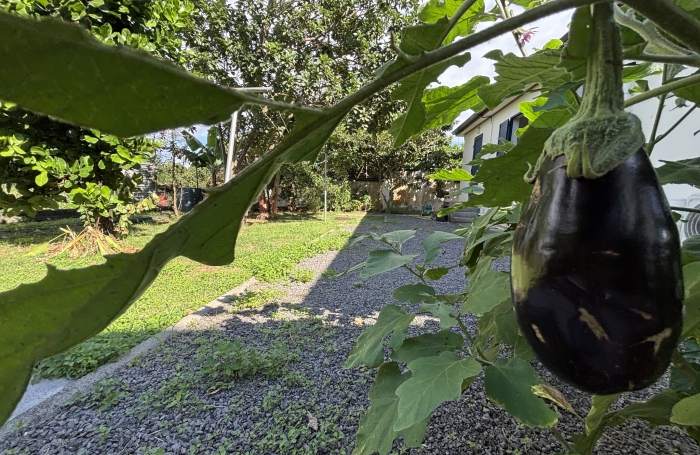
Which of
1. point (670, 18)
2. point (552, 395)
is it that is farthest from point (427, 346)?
point (670, 18)

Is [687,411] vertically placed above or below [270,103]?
below

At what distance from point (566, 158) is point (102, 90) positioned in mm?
358

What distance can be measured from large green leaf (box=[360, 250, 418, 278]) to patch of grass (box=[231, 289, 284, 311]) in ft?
9.00

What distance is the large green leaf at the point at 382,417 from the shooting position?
94cm

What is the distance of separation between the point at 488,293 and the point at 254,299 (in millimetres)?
3253

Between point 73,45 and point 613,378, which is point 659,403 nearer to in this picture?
point 613,378

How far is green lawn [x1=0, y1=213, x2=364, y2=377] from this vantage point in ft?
8.18

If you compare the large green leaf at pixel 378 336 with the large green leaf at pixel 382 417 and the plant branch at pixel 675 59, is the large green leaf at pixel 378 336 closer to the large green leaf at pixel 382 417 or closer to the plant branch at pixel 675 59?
the large green leaf at pixel 382 417

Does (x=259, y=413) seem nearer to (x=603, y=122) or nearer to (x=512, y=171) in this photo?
(x=512, y=171)

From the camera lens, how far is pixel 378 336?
1031 millimetres

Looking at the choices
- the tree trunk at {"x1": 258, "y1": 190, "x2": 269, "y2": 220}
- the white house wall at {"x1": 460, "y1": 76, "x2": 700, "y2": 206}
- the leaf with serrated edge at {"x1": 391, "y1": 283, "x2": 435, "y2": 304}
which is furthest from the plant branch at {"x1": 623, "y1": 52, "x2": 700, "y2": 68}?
the tree trunk at {"x1": 258, "y1": 190, "x2": 269, "y2": 220}

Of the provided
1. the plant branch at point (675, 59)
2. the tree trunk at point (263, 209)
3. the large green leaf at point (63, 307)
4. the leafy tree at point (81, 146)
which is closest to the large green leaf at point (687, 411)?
the plant branch at point (675, 59)

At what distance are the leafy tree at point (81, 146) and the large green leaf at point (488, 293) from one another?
4.58m

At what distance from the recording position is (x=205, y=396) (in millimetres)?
2111
